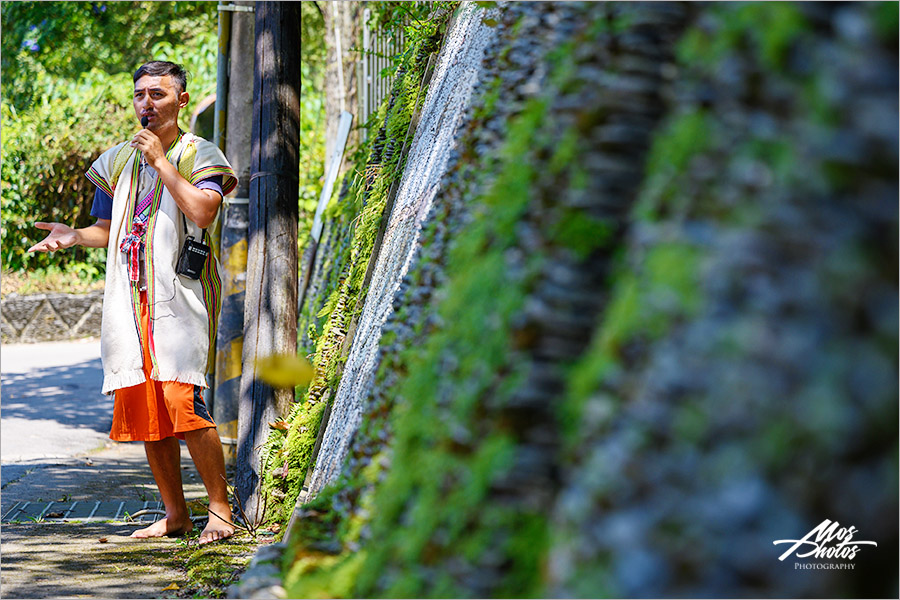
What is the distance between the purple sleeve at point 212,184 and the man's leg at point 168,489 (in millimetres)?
1117

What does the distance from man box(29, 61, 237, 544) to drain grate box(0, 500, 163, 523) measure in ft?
1.81

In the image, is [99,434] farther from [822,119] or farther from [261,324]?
[822,119]

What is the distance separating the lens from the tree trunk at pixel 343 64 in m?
8.44

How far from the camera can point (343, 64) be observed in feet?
29.0

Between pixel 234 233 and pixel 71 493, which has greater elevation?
pixel 234 233

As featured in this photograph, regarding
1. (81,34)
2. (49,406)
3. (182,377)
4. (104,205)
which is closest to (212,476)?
(182,377)

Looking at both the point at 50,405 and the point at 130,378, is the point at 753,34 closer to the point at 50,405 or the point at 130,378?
the point at 130,378

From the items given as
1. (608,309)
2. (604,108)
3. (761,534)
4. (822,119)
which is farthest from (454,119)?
(761,534)

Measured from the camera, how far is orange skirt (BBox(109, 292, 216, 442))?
3.75 metres

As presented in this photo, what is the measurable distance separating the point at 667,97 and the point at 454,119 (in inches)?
53.9

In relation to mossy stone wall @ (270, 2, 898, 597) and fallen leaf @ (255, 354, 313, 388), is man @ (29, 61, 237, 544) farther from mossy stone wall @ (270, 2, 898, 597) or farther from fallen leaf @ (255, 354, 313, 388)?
mossy stone wall @ (270, 2, 898, 597)

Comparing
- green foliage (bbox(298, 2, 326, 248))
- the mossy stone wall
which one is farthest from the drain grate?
green foliage (bbox(298, 2, 326, 248))

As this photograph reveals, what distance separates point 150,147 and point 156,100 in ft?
1.37

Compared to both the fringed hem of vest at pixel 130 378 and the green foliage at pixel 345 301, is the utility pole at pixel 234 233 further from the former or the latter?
the fringed hem of vest at pixel 130 378
